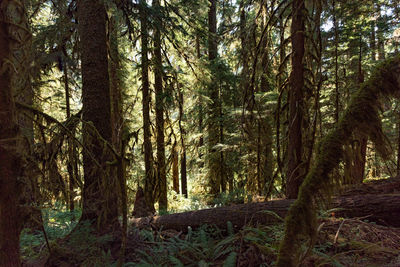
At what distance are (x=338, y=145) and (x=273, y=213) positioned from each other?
2677mm

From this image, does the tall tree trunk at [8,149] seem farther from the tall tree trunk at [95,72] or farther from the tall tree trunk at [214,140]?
the tall tree trunk at [214,140]

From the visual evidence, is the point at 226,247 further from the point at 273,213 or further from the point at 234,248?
the point at 273,213

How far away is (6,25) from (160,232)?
4.28 metres

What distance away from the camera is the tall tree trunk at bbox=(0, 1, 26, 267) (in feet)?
7.96

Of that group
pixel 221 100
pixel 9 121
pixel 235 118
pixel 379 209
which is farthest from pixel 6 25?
pixel 221 100

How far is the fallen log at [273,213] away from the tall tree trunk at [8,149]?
128 inches

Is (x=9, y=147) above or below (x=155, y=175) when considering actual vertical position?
above

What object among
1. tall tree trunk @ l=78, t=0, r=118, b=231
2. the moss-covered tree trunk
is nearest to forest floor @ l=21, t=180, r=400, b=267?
tall tree trunk @ l=78, t=0, r=118, b=231

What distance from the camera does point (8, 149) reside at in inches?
96.6

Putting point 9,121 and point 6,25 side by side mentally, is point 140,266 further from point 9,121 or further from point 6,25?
point 6,25

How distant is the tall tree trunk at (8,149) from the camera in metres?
2.43

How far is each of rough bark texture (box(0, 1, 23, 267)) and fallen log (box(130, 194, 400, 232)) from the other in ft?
10.7

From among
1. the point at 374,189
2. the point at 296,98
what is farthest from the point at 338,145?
the point at 374,189

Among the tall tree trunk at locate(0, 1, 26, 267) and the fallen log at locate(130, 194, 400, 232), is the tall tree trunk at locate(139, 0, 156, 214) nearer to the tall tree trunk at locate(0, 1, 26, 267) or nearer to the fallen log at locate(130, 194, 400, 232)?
the fallen log at locate(130, 194, 400, 232)
